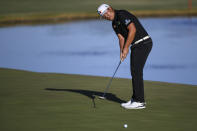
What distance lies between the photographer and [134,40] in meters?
8.39

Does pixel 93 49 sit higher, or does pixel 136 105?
pixel 93 49

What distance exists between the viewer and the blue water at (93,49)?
47.6 ft

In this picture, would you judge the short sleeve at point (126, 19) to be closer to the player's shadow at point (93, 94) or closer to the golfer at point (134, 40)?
the golfer at point (134, 40)

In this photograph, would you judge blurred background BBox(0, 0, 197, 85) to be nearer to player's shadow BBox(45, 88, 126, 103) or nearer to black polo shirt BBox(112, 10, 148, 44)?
player's shadow BBox(45, 88, 126, 103)

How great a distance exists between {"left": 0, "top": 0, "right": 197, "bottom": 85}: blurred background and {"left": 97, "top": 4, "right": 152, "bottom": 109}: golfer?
4.04 m

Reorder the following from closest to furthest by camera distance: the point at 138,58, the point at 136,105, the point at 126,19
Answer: the point at 126,19
the point at 138,58
the point at 136,105

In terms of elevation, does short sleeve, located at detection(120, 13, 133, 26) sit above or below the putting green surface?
above

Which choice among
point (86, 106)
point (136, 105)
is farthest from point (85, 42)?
point (136, 105)

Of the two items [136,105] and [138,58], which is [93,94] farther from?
[138,58]

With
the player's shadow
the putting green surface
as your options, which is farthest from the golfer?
the player's shadow

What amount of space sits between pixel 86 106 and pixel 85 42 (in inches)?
433

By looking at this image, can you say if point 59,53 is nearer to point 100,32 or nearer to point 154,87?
point 100,32

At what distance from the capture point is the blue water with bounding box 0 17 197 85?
14.5 m

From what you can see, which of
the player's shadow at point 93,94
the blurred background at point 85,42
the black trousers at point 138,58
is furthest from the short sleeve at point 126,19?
the blurred background at point 85,42
